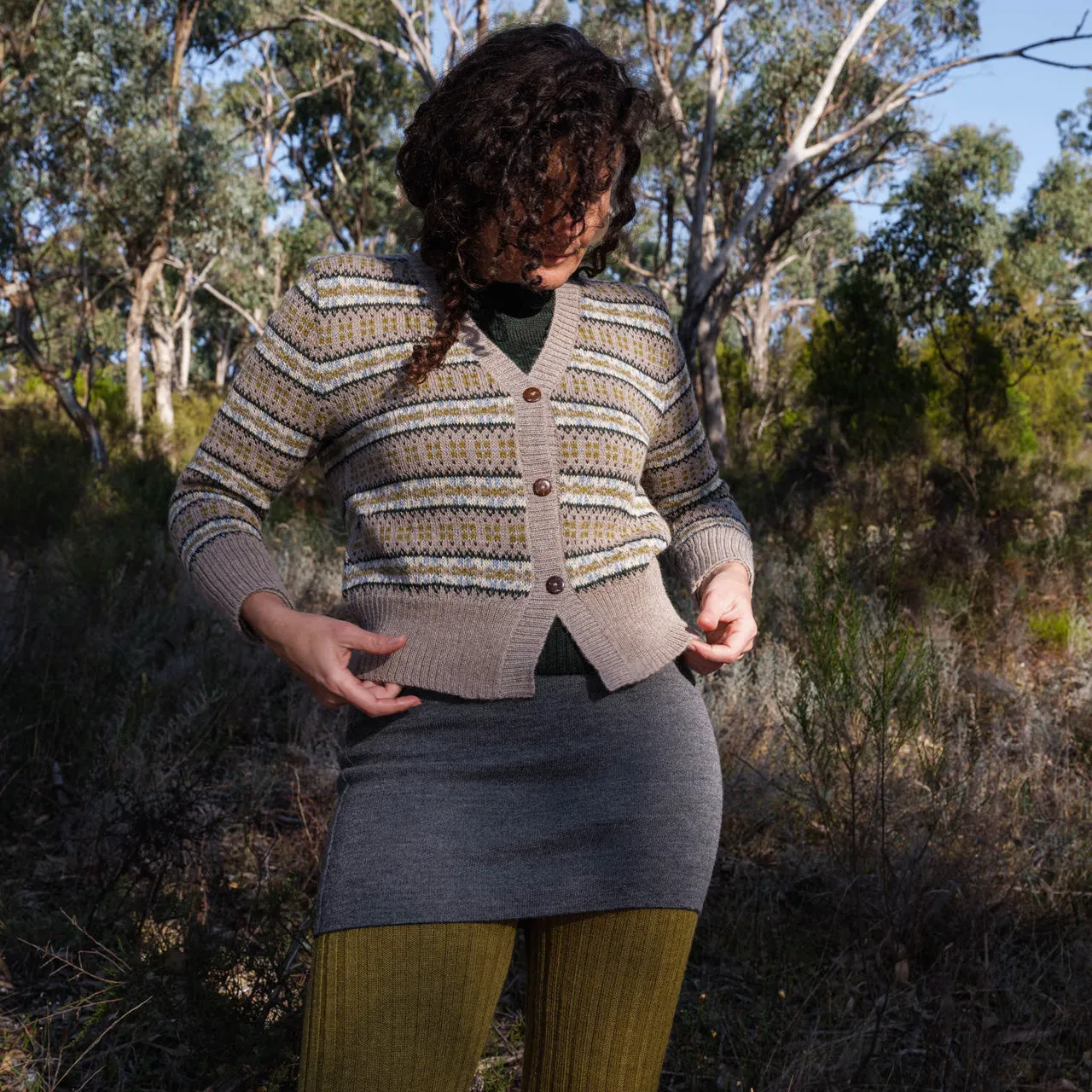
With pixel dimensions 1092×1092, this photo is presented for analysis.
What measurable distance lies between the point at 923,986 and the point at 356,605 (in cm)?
209

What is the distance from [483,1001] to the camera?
123 centimetres

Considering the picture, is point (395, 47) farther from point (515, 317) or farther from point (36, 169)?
point (515, 317)

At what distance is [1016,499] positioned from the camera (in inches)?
326

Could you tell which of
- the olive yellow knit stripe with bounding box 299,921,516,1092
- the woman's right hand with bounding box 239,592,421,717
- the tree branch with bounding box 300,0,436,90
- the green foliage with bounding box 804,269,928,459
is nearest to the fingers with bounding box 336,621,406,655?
the woman's right hand with bounding box 239,592,421,717

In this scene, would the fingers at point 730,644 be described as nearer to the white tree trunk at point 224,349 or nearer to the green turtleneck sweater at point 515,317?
the green turtleneck sweater at point 515,317

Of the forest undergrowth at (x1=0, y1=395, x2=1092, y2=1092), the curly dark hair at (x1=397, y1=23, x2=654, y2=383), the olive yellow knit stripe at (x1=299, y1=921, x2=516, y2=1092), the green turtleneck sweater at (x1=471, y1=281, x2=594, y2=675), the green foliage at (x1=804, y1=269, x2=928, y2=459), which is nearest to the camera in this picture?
the olive yellow knit stripe at (x1=299, y1=921, x2=516, y2=1092)

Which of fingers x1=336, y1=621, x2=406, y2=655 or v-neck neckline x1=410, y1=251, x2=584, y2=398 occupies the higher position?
v-neck neckline x1=410, y1=251, x2=584, y2=398

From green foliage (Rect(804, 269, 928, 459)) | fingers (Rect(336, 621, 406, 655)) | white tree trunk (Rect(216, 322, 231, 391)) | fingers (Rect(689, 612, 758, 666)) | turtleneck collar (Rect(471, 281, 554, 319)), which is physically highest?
white tree trunk (Rect(216, 322, 231, 391))

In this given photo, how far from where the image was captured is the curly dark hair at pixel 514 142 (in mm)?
1279

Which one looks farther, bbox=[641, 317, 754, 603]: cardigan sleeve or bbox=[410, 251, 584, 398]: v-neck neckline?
bbox=[641, 317, 754, 603]: cardigan sleeve

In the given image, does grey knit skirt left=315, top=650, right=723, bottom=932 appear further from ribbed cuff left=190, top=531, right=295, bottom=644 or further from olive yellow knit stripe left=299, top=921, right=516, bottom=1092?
ribbed cuff left=190, top=531, right=295, bottom=644

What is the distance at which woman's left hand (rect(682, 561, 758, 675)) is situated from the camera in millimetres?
1356

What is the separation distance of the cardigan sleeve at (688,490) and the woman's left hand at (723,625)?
0.09 metres

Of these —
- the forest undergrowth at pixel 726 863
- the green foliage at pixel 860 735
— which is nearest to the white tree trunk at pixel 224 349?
the forest undergrowth at pixel 726 863
